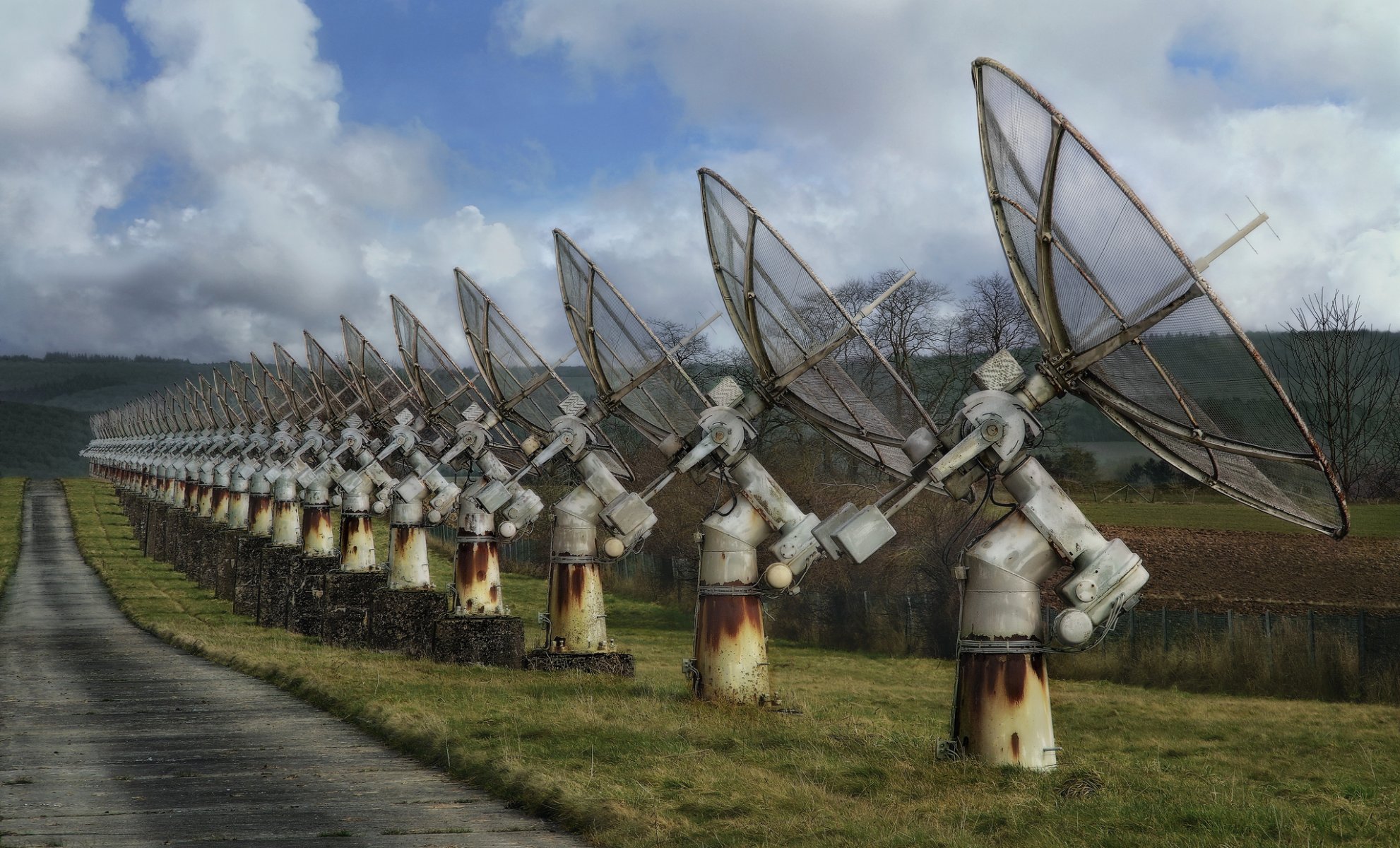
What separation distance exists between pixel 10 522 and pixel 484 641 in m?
92.8

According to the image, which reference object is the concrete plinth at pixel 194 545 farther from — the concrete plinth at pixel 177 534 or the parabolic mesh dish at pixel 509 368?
the parabolic mesh dish at pixel 509 368

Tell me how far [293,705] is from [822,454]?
35.9m

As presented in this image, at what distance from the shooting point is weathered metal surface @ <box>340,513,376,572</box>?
39594mm

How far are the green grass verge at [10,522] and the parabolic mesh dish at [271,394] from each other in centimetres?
1383

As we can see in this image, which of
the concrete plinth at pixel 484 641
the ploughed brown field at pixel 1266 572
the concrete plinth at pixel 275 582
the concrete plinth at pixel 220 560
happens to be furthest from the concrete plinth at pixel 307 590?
the ploughed brown field at pixel 1266 572

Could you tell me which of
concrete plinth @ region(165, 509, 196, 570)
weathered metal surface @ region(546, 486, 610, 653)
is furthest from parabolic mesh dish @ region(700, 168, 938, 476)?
concrete plinth @ region(165, 509, 196, 570)

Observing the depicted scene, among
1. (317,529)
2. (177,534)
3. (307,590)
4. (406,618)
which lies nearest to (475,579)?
(406,618)

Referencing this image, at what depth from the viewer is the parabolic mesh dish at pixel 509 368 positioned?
3195cm

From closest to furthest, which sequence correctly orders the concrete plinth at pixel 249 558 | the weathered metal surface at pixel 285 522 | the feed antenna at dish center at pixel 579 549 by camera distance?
Result: the feed antenna at dish center at pixel 579 549 → the concrete plinth at pixel 249 558 → the weathered metal surface at pixel 285 522

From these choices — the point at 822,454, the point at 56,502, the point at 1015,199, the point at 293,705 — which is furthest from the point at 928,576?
the point at 56,502

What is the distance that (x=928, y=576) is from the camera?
47250 millimetres

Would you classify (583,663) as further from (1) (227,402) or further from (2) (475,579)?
(1) (227,402)

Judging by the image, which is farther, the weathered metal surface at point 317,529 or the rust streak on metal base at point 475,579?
the weathered metal surface at point 317,529

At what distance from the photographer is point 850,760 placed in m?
15.1
